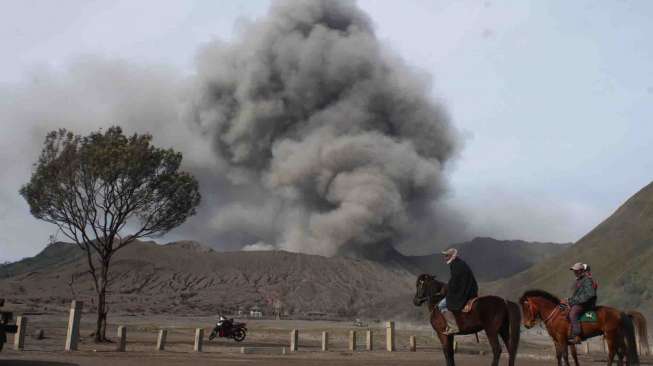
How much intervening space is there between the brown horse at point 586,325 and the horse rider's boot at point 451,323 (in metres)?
3.10

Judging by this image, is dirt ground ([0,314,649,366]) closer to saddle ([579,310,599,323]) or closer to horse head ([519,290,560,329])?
horse head ([519,290,560,329])

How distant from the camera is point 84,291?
367 ft

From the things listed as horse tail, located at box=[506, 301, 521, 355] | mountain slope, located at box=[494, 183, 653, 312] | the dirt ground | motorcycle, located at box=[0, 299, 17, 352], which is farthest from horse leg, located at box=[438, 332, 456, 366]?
mountain slope, located at box=[494, 183, 653, 312]

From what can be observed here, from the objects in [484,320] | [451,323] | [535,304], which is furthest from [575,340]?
[451,323]

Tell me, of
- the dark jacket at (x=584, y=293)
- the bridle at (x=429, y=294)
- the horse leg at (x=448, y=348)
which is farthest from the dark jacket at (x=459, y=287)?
the dark jacket at (x=584, y=293)

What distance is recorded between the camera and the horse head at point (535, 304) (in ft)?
51.0

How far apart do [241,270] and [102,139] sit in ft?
319

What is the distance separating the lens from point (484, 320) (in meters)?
13.3

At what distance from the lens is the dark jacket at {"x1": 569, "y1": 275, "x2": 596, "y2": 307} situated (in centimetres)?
1434

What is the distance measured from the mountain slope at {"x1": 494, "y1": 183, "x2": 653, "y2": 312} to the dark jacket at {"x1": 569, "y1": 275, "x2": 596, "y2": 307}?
4392cm

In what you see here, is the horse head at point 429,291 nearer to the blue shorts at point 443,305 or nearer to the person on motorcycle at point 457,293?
the blue shorts at point 443,305

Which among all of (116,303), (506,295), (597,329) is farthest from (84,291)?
(597,329)

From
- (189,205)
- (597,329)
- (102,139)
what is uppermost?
(102,139)

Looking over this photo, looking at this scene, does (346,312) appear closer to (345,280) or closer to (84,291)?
(345,280)
